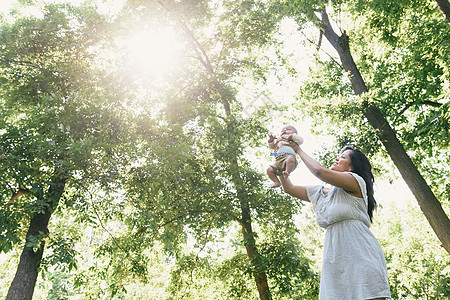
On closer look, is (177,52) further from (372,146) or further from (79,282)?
(79,282)

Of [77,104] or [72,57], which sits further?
[72,57]

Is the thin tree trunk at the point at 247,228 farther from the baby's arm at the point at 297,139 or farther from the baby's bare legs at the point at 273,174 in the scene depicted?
the baby's arm at the point at 297,139

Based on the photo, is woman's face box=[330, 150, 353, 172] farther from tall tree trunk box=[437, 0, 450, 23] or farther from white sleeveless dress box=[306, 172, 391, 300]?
tall tree trunk box=[437, 0, 450, 23]

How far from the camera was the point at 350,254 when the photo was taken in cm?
180

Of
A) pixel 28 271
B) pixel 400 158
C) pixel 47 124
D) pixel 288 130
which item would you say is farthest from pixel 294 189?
pixel 28 271

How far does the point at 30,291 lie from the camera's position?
685cm

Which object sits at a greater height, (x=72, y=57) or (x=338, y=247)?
(x=72, y=57)

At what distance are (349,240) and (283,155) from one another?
673 mm

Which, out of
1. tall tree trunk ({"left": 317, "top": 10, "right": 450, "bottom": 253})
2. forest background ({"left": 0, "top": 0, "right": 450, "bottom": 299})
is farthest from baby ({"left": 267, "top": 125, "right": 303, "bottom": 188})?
tall tree trunk ({"left": 317, "top": 10, "right": 450, "bottom": 253})

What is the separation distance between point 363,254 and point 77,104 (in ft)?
20.8

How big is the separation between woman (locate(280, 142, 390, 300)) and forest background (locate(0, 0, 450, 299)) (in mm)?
4483

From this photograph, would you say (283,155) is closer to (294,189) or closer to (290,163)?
(290,163)

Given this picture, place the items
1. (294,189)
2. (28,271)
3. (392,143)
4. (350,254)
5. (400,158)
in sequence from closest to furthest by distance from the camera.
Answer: (350,254) < (294,189) < (28,271) < (400,158) < (392,143)

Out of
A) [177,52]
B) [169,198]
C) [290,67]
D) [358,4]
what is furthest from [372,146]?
[177,52]
